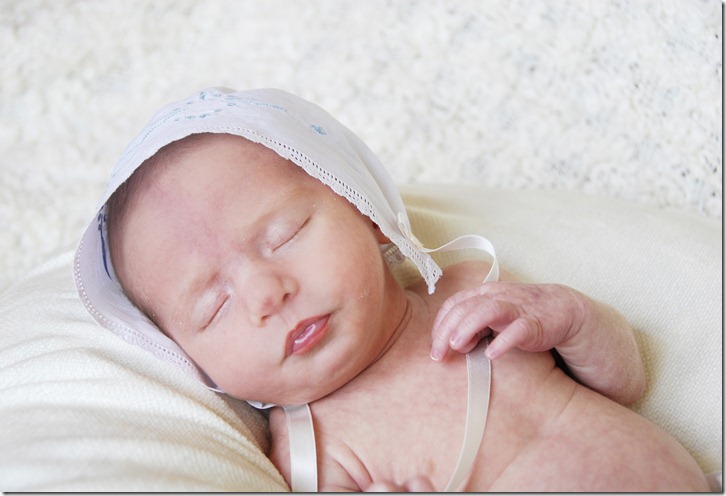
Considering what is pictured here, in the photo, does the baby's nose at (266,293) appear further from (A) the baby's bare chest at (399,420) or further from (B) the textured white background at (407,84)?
(B) the textured white background at (407,84)

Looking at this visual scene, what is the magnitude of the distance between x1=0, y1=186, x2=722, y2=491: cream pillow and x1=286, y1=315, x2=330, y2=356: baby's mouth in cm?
14

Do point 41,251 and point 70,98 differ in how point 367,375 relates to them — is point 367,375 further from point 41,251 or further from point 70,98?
point 70,98

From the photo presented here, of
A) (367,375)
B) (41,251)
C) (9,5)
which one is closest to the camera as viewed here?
(367,375)

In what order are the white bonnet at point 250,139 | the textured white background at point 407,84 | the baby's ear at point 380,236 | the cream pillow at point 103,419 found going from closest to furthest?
the cream pillow at point 103,419 → the white bonnet at point 250,139 → the baby's ear at point 380,236 → the textured white background at point 407,84

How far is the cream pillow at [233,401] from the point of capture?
0.98 meters

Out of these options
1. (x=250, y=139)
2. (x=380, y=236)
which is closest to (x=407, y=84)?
(x=380, y=236)

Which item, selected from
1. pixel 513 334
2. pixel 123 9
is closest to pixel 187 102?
pixel 513 334

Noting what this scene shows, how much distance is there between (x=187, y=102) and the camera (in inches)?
51.7

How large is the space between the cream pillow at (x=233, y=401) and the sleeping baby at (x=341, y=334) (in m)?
0.06

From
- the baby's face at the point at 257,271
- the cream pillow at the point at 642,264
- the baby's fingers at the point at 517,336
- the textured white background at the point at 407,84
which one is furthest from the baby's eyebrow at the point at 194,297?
the textured white background at the point at 407,84

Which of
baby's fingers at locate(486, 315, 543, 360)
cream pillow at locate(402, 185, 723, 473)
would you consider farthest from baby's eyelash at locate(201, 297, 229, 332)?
cream pillow at locate(402, 185, 723, 473)

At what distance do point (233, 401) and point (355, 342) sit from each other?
23 centimetres

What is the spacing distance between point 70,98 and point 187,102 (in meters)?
0.78

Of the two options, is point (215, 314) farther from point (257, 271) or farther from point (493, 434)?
point (493, 434)
